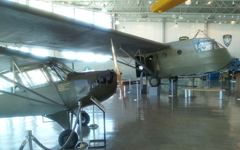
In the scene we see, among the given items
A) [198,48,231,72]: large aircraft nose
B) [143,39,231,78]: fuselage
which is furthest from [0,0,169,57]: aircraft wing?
[198,48,231,72]: large aircraft nose

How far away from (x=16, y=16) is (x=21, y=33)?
1.60 m

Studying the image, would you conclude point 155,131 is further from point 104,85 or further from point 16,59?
point 16,59

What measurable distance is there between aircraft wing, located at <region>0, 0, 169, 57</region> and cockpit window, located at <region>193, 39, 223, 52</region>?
2546 mm

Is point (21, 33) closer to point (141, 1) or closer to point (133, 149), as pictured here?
point (133, 149)

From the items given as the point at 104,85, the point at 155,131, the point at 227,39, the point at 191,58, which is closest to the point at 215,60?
the point at 191,58

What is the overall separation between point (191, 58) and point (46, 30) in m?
7.29

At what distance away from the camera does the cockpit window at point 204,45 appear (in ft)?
29.1

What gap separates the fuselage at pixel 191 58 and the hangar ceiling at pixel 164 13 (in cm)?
1091

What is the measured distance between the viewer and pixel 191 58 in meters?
9.09

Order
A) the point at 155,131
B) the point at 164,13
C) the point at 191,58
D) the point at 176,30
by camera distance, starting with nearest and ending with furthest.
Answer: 1. the point at 155,131
2. the point at 191,58
3. the point at 164,13
4. the point at 176,30

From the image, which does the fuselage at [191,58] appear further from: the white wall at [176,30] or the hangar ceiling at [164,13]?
the white wall at [176,30]

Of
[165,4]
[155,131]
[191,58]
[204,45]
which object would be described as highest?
[165,4]

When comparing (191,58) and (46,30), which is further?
(191,58)

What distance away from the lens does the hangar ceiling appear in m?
19.7
